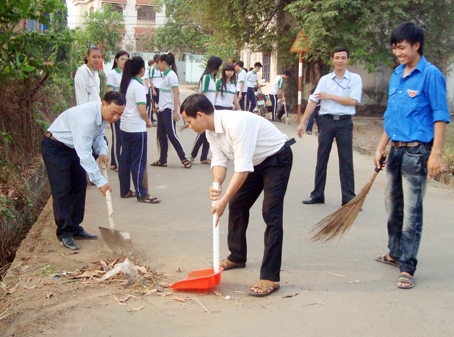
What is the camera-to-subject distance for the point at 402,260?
15.8 ft

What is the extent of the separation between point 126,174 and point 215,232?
3.51 meters

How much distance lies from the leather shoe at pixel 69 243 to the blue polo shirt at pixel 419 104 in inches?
118

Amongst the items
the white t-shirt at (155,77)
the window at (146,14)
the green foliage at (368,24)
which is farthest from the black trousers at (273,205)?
the window at (146,14)

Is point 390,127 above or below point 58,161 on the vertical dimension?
above

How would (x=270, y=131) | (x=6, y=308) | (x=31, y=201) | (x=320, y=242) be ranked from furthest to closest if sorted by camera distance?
(x=31, y=201) → (x=320, y=242) → (x=270, y=131) → (x=6, y=308)

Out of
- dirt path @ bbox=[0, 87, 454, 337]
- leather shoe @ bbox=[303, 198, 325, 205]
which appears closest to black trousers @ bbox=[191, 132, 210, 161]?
leather shoe @ bbox=[303, 198, 325, 205]

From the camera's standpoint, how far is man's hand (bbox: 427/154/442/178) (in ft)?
14.8

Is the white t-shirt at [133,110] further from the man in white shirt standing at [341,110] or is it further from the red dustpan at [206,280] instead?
the red dustpan at [206,280]

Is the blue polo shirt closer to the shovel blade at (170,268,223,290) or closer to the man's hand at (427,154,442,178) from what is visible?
the man's hand at (427,154,442,178)

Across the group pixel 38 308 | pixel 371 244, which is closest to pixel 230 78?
pixel 371 244

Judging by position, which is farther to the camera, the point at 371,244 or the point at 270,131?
the point at 371,244

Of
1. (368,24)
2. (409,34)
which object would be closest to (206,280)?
(409,34)

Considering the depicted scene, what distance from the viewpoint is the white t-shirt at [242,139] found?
415cm

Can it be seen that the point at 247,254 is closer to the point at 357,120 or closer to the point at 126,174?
the point at 126,174
